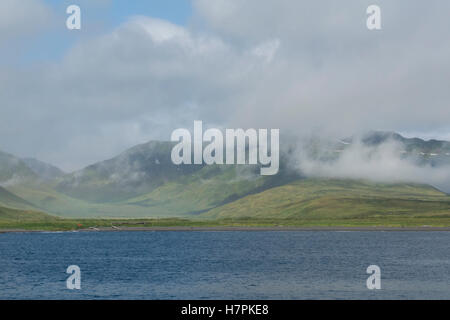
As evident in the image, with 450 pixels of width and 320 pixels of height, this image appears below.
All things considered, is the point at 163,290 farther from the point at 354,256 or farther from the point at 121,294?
the point at 354,256

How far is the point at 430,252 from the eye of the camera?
159750 mm

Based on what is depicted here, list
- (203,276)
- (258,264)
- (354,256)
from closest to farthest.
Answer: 1. (203,276)
2. (258,264)
3. (354,256)

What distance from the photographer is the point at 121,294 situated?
87.0 metres

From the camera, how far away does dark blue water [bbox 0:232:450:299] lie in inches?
3447

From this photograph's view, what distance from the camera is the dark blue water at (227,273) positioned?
8756cm

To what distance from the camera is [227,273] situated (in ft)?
369
